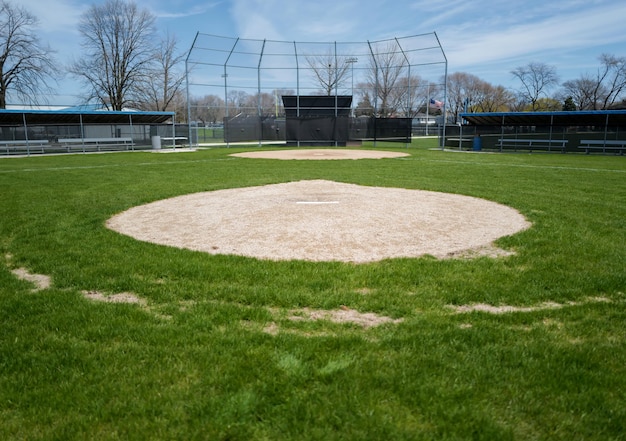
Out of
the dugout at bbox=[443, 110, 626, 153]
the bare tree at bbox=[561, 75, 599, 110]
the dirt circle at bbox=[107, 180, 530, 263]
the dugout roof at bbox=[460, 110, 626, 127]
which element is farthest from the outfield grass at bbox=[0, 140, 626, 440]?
the bare tree at bbox=[561, 75, 599, 110]

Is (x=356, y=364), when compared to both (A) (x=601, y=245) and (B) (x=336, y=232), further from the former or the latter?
(A) (x=601, y=245)

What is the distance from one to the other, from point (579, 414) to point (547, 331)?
3.53 feet

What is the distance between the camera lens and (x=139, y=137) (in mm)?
29688

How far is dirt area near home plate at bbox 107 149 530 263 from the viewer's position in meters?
5.60

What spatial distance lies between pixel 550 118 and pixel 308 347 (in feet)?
94.6

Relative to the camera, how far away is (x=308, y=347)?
3154mm

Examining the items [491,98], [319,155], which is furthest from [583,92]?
[319,155]

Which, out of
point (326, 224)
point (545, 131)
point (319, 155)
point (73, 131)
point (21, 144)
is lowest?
point (326, 224)

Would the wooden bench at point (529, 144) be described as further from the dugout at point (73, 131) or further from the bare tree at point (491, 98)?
the bare tree at point (491, 98)

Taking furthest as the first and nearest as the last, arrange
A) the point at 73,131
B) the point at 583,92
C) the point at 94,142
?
the point at 583,92 → the point at 94,142 → the point at 73,131

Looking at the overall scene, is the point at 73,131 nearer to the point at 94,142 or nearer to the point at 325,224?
the point at 94,142

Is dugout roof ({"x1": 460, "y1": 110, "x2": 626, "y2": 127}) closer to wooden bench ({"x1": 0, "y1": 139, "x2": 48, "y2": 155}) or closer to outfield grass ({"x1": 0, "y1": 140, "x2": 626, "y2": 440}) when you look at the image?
outfield grass ({"x1": 0, "y1": 140, "x2": 626, "y2": 440})

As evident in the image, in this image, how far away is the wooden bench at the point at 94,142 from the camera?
87.8 feet

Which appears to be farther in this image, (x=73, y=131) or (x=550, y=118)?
(x=73, y=131)
